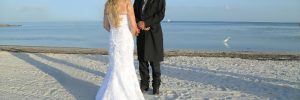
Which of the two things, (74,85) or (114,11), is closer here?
(114,11)

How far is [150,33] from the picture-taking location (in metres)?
Answer: 7.24

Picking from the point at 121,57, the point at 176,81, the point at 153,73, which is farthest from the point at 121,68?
the point at 176,81

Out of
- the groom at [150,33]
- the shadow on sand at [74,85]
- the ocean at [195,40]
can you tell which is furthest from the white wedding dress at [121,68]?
the ocean at [195,40]

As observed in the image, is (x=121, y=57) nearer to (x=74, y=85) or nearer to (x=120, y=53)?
(x=120, y=53)

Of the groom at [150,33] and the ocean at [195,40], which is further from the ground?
the groom at [150,33]

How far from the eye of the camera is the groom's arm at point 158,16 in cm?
701

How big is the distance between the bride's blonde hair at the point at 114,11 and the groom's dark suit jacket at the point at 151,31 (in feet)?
2.74

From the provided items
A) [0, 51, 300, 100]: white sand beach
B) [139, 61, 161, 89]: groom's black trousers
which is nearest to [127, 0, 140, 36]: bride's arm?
[139, 61, 161, 89]: groom's black trousers

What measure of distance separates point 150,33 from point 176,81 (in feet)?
7.56

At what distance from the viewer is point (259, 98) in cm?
731

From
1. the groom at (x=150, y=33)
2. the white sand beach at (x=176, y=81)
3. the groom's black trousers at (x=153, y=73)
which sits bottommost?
the white sand beach at (x=176, y=81)

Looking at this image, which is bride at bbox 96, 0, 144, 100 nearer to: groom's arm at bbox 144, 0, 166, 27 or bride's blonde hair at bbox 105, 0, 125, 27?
bride's blonde hair at bbox 105, 0, 125, 27

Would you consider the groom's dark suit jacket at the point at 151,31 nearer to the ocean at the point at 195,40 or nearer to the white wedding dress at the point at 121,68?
the white wedding dress at the point at 121,68

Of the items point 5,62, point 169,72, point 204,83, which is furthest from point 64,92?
point 5,62
